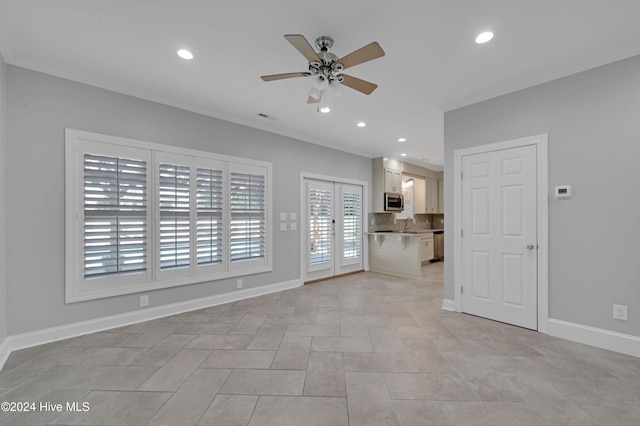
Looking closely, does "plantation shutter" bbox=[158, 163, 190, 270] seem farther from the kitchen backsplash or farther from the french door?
the kitchen backsplash

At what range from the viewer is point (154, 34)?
221 centimetres

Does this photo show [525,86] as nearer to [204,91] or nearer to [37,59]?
[204,91]

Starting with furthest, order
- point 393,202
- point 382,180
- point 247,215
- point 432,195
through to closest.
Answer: point 432,195 < point 393,202 < point 382,180 < point 247,215

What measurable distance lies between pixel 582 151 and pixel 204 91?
Result: 13.9 feet

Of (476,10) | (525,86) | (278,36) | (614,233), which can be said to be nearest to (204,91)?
(278,36)

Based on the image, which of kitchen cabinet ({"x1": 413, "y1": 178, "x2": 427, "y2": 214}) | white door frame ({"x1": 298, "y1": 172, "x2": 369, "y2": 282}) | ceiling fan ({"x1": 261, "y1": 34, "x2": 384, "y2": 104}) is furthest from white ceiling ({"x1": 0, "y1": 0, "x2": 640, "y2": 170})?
kitchen cabinet ({"x1": 413, "y1": 178, "x2": 427, "y2": 214})

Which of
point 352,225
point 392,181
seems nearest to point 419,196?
point 392,181

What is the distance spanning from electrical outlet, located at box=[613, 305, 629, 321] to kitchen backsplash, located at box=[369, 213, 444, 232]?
424 cm

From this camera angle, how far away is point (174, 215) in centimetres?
347

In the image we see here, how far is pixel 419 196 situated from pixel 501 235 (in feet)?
14.8

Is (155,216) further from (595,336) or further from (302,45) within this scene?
(595,336)

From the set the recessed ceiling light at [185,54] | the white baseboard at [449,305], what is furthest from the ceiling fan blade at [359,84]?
the white baseboard at [449,305]

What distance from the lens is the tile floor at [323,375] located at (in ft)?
5.59

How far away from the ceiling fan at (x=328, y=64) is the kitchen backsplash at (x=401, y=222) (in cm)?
436
